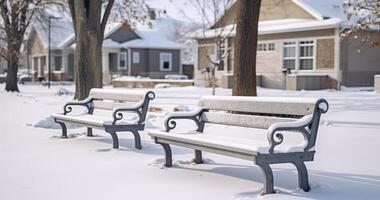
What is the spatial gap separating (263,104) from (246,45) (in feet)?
17.9

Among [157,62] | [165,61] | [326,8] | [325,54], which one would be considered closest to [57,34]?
[157,62]

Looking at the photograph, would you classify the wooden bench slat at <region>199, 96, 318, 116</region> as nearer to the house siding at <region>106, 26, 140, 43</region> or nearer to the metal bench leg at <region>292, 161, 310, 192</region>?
the metal bench leg at <region>292, 161, 310, 192</region>

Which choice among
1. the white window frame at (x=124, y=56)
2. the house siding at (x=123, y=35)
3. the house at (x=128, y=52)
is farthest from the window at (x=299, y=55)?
the house siding at (x=123, y=35)

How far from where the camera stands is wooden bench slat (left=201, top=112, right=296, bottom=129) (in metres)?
6.57

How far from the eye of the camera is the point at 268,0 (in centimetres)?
3234

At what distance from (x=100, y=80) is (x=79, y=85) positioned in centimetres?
53

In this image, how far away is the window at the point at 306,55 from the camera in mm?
28859

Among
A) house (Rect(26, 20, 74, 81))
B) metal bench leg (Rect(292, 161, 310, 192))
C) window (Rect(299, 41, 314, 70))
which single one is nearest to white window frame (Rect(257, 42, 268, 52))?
window (Rect(299, 41, 314, 70))

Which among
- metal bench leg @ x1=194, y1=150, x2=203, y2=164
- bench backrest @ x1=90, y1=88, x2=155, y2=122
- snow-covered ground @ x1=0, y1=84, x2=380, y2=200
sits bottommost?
snow-covered ground @ x1=0, y1=84, x2=380, y2=200

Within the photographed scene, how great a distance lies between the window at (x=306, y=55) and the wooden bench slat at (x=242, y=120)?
2208 cm

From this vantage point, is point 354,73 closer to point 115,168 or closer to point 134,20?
point 134,20

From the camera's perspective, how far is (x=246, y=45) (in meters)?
11.9

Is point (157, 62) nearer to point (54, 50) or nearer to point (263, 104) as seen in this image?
point (54, 50)

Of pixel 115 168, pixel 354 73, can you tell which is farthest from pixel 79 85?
pixel 354 73
